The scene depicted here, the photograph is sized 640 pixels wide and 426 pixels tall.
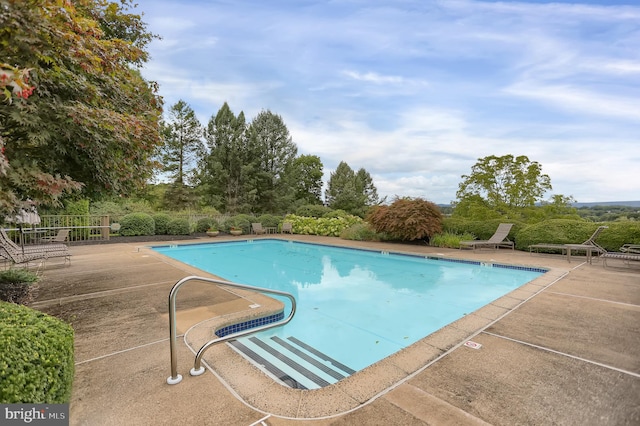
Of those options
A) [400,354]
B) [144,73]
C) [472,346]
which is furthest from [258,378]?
[144,73]

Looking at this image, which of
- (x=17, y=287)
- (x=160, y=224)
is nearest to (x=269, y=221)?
(x=160, y=224)

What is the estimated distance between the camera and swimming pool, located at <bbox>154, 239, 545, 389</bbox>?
3.51m

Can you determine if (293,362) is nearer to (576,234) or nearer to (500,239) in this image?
(500,239)

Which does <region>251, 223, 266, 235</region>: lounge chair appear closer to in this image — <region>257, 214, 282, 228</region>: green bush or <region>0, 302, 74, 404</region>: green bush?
<region>257, 214, 282, 228</region>: green bush

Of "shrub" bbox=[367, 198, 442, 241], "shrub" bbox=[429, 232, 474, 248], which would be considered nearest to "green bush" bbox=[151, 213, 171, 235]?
"shrub" bbox=[367, 198, 442, 241]

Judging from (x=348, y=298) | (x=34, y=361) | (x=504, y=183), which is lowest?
(x=348, y=298)

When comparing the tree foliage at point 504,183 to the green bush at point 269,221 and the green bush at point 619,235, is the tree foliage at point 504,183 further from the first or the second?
the green bush at point 269,221

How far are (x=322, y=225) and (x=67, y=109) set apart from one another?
1338 cm

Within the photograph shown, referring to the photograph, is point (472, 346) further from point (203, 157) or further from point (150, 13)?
point (203, 157)

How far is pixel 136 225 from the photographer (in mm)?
13828

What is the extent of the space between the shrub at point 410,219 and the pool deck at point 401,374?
22.0ft

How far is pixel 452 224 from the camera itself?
38.3 feet

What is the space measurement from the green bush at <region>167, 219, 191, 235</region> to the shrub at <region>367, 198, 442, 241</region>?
9384 millimetres

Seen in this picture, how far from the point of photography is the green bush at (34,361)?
1.51 meters
